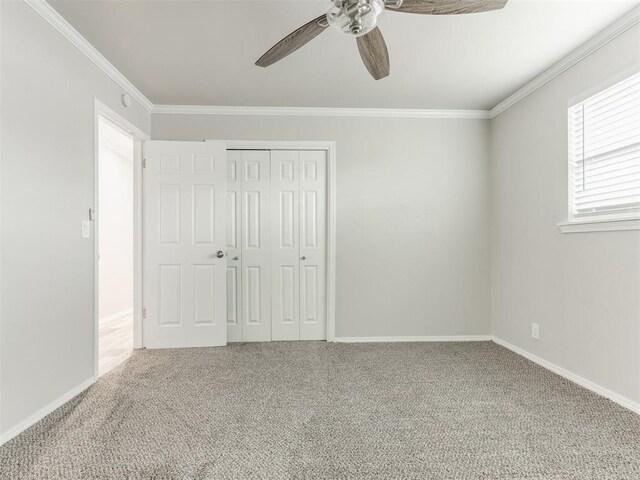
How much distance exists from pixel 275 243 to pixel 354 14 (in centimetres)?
269

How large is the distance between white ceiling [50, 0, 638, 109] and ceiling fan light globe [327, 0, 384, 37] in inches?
28.6

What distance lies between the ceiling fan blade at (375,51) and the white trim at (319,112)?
1.76 meters

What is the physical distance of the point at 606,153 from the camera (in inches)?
102

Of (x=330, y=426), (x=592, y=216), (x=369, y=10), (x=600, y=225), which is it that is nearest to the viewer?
(x=369, y=10)

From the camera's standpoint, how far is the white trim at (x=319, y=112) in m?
3.88

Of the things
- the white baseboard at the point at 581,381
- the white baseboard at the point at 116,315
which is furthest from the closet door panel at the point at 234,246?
the white baseboard at the point at 581,381

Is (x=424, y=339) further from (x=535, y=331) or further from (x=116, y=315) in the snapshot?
(x=116, y=315)

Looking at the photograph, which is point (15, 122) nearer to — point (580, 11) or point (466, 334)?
point (580, 11)

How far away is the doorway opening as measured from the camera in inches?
189

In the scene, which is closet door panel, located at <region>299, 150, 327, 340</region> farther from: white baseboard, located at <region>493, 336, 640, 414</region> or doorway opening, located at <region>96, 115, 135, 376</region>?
doorway opening, located at <region>96, 115, 135, 376</region>

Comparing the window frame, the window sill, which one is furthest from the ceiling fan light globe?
the window sill

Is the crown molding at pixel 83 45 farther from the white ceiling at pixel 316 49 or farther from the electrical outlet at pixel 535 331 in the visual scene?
the electrical outlet at pixel 535 331

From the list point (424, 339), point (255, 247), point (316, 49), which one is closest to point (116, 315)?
point (255, 247)

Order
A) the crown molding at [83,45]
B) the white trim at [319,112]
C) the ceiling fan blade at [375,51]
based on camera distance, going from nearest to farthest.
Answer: the ceiling fan blade at [375,51] → the crown molding at [83,45] → the white trim at [319,112]
